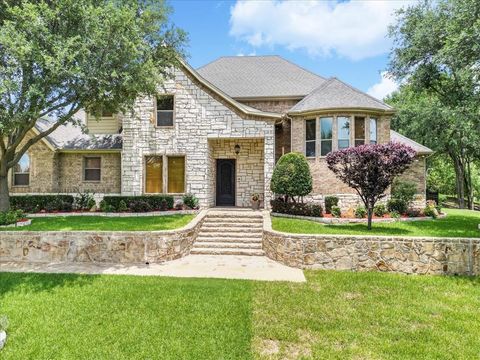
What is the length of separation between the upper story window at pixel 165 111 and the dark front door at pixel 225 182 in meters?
3.36

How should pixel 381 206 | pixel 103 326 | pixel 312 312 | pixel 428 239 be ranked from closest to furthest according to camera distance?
pixel 103 326, pixel 312 312, pixel 428 239, pixel 381 206

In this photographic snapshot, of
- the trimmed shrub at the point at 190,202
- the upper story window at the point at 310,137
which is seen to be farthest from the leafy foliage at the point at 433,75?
the trimmed shrub at the point at 190,202

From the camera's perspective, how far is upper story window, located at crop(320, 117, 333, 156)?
49.1 feet

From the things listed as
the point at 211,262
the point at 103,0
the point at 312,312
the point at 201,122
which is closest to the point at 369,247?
the point at 312,312

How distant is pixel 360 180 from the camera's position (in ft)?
34.5

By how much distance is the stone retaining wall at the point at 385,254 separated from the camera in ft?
26.4

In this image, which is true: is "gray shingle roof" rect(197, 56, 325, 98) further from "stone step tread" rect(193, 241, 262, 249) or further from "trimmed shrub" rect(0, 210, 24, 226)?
"trimmed shrub" rect(0, 210, 24, 226)

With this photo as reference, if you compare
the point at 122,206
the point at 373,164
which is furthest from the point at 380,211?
the point at 122,206

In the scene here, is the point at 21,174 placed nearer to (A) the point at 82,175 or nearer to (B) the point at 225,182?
(A) the point at 82,175

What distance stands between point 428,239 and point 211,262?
6.14 meters

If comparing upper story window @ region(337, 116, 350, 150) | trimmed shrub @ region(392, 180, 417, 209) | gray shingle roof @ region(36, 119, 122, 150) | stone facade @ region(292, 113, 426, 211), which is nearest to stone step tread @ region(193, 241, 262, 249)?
stone facade @ region(292, 113, 426, 211)

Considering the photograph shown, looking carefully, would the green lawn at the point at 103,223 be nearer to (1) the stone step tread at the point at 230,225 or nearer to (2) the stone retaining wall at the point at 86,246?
(2) the stone retaining wall at the point at 86,246

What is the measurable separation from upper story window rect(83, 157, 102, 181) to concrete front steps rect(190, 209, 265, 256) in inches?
292

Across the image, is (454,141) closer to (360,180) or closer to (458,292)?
(360,180)
